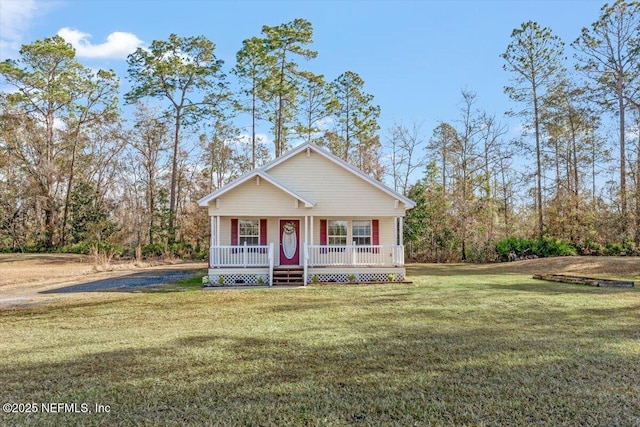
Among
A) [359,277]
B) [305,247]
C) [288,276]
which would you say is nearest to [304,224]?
[305,247]

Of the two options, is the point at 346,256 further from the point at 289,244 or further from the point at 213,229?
the point at 213,229

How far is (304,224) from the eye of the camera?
16578 mm

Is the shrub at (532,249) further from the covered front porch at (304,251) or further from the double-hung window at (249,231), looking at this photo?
the double-hung window at (249,231)

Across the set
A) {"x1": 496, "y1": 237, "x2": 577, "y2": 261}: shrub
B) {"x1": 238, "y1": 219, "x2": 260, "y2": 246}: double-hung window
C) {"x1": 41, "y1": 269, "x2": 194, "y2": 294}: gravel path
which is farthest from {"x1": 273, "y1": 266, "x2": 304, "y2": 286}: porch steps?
{"x1": 496, "y1": 237, "x2": 577, "y2": 261}: shrub

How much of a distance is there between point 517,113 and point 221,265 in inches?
899

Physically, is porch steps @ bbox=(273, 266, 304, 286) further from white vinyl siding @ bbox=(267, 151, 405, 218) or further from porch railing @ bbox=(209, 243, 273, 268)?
white vinyl siding @ bbox=(267, 151, 405, 218)

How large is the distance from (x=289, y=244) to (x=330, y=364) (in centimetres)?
1156

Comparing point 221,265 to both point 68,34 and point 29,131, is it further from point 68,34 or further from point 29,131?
point 68,34

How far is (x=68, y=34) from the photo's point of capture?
3244cm

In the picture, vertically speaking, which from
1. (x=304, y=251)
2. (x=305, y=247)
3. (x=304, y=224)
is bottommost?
(x=304, y=251)

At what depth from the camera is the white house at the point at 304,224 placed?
48.4ft

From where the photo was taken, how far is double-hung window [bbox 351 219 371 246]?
1697 centimetres

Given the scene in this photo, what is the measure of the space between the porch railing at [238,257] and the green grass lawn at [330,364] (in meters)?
4.98

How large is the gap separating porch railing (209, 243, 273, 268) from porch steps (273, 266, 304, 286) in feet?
1.61
